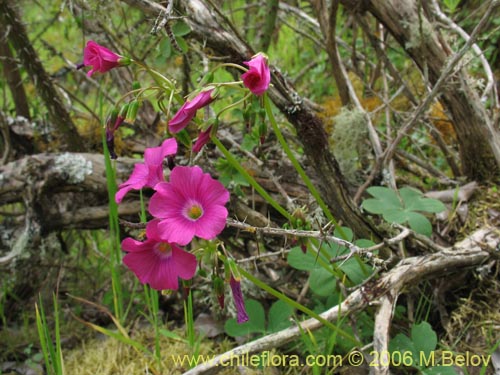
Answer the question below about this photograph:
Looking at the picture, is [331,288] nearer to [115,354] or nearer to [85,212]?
[115,354]

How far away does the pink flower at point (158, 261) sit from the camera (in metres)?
1.06

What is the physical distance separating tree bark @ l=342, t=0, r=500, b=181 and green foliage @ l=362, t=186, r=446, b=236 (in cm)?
41

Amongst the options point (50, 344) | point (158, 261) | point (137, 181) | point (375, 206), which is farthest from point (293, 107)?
point (50, 344)

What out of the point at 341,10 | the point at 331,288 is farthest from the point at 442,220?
the point at 341,10

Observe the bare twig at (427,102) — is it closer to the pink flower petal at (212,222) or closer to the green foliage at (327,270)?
the green foliage at (327,270)

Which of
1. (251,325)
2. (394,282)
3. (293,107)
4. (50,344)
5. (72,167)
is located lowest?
(251,325)

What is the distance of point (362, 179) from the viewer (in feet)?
7.02

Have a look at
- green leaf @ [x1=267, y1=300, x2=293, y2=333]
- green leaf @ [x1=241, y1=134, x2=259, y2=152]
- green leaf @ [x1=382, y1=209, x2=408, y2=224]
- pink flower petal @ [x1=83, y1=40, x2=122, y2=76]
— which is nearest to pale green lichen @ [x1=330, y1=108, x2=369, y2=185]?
green leaf @ [x1=382, y1=209, x2=408, y2=224]

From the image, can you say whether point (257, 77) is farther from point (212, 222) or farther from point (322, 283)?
point (322, 283)

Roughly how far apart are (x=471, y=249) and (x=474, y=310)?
201 mm

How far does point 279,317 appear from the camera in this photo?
5.50ft

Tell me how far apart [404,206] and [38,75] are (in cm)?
153

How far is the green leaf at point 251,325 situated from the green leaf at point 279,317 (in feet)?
0.09

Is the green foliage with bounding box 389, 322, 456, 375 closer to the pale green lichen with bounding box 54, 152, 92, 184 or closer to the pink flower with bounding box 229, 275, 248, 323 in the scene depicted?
the pink flower with bounding box 229, 275, 248, 323
